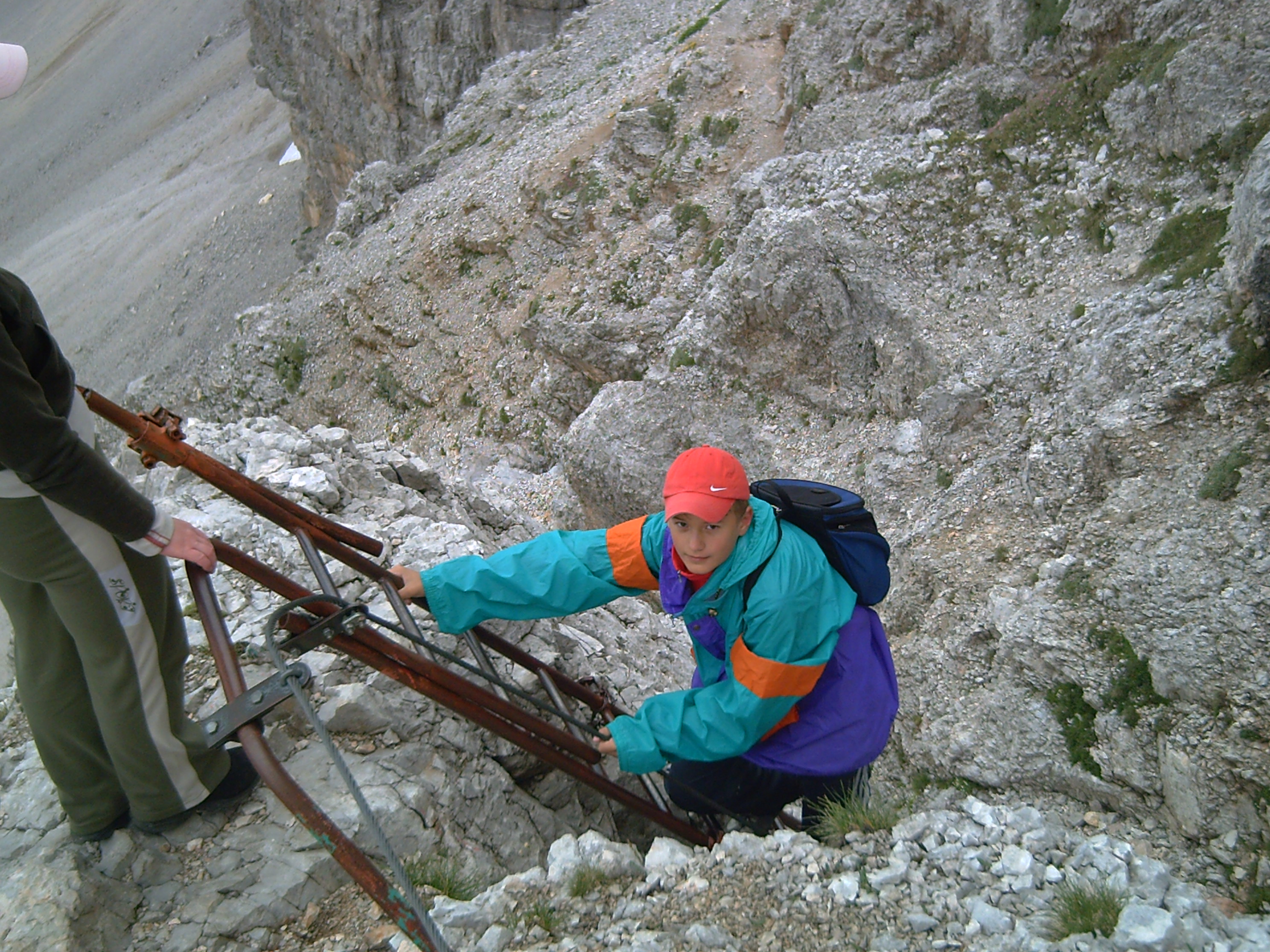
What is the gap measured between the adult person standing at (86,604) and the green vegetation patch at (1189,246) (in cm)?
662

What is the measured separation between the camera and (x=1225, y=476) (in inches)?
185

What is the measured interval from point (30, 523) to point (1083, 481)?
6056 millimetres

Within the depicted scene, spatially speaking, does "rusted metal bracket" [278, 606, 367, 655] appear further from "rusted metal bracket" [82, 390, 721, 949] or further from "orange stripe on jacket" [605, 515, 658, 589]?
"orange stripe on jacket" [605, 515, 658, 589]

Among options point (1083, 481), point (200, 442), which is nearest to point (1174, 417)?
point (1083, 481)

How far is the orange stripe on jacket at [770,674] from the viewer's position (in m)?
3.54

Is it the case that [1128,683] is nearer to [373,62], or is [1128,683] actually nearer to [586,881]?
[586,881]

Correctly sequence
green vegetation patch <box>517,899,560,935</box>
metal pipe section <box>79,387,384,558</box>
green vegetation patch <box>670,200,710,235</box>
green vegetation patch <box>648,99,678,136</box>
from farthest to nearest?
green vegetation patch <box>648,99,678,136</box>
green vegetation patch <box>670,200,710,235</box>
metal pipe section <box>79,387,384,558</box>
green vegetation patch <box>517,899,560,935</box>

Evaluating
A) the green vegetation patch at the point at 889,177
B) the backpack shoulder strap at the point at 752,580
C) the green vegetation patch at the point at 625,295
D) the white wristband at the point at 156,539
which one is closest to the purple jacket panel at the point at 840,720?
the backpack shoulder strap at the point at 752,580

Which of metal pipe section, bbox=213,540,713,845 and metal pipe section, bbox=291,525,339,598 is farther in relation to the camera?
metal pipe section, bbox=291,525,339,598

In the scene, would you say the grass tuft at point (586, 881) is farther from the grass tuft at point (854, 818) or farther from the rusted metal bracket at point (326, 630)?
the rusted metal bracket at point (326, 630)

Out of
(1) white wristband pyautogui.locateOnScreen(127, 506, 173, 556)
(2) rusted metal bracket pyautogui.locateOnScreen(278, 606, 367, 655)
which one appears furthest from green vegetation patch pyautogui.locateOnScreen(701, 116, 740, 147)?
(1) white wristband pyautogui.locateOnScreen(127, 506, 173, 556)

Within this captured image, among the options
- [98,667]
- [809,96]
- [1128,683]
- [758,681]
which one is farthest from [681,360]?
[98,667]

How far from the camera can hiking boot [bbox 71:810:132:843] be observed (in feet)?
11.3

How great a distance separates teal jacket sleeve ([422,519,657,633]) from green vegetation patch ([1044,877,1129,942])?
217cm
